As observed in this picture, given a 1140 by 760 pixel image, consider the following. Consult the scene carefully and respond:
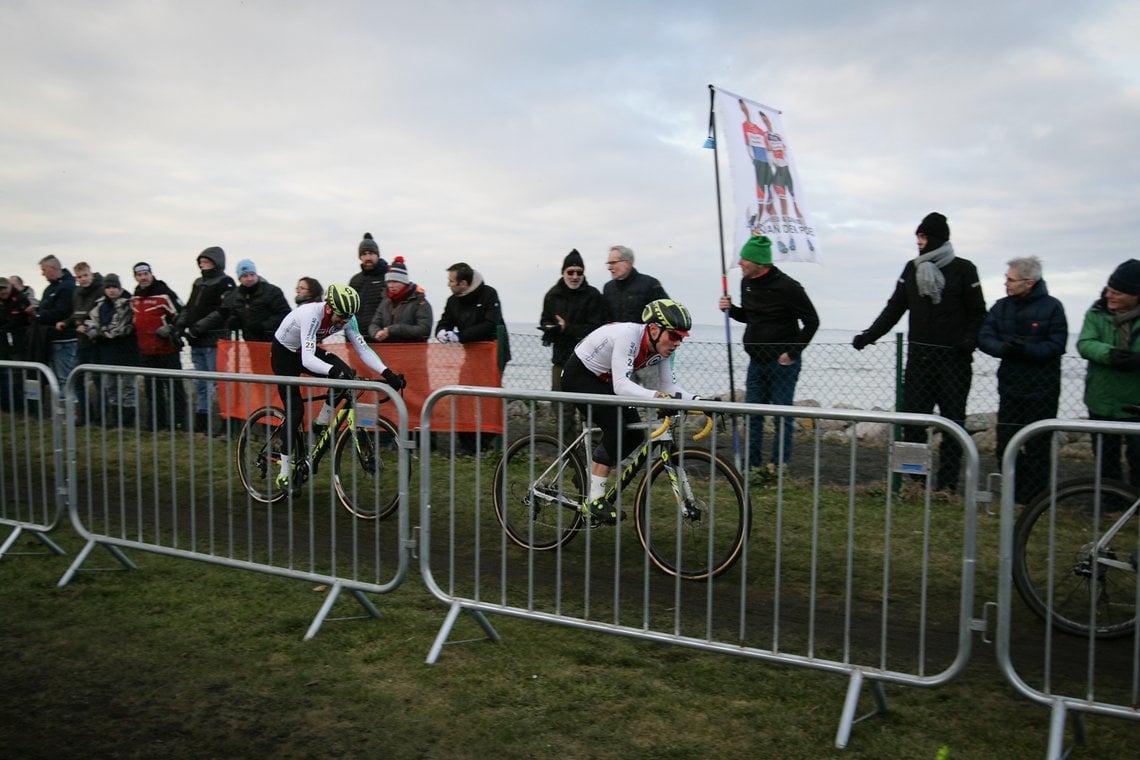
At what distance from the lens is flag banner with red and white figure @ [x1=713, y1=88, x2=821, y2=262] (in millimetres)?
9992

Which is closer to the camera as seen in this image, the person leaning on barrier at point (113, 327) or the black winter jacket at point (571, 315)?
the black winter jacket at point (571, 315)

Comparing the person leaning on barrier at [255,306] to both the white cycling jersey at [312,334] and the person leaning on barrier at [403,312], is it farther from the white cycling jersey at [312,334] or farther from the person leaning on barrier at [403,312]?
the white cycling jersey at [312,334]

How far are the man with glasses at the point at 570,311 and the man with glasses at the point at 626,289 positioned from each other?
0.15 metres

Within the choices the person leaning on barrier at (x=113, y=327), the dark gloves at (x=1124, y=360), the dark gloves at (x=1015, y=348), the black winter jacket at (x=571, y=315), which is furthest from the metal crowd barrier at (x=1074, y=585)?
the person leaning on barrier at (x=113, y=327)

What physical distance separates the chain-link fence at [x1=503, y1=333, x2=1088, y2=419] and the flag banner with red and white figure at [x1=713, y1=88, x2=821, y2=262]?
110 centimetres

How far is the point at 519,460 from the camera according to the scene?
645 centimetres

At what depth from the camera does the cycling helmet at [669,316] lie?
679cm

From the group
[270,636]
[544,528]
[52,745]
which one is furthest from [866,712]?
[52,745]

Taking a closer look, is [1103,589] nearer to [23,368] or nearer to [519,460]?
[519,460]

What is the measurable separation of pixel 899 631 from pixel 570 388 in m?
2.76

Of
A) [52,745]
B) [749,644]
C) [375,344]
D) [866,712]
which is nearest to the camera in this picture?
[52,745]

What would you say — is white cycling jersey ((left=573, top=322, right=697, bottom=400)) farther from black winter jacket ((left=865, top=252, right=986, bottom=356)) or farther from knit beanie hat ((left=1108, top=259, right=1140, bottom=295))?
knit beanie hat ((left=1108, top=259, right=1140, bottom=295))

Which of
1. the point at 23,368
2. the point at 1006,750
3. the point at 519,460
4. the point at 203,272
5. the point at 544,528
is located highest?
the point at 203,272

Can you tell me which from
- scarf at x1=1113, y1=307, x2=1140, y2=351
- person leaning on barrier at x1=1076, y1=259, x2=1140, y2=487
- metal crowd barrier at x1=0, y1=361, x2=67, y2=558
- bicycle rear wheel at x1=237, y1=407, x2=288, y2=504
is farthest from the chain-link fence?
metal crowd barrier at x1=0, y1=361, x2=67, y2=558
